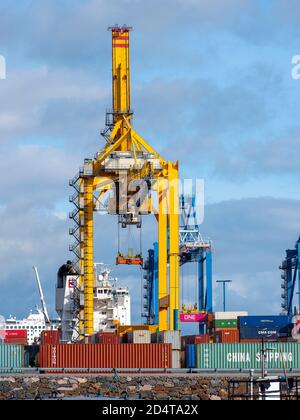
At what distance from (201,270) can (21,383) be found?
7011 centimetres

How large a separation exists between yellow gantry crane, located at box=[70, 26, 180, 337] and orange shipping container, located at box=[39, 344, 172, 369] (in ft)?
48.0

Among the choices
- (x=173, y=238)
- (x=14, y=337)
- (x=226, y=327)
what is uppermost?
(x=173, y=238)

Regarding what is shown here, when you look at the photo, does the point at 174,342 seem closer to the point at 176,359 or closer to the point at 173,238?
the point at 176,359

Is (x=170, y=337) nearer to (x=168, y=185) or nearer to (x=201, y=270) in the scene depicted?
(x=168, y=185)

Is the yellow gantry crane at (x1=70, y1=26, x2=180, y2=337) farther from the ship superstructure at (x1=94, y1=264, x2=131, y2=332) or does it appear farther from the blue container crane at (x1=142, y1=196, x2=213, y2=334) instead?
the blue container crane at (x1=142, y1=196, x2=213, y2=334)

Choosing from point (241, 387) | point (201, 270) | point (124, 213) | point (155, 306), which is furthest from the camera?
point (201, 270)

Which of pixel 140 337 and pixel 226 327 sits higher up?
pixel 226 327

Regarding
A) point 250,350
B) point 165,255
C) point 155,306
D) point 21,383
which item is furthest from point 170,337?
point 155,306

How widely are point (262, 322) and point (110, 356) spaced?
21.5 metres

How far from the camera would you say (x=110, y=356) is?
66.1m

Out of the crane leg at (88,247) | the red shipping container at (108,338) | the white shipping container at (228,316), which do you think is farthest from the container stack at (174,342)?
the white shipping container at (228,316)

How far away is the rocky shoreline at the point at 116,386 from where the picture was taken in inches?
2426

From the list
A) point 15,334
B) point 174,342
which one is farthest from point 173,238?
point 15,334
